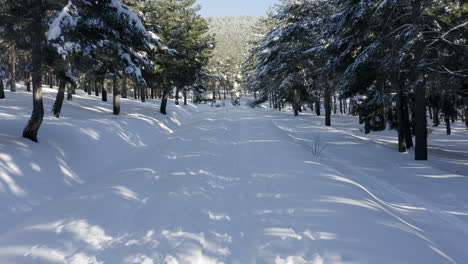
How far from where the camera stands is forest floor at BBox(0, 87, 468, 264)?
366 cm

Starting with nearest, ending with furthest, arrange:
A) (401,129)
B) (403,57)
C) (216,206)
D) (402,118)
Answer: (216,206)
(403,57)
(401,129)
(402,118)

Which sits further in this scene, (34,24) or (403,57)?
(403,57)

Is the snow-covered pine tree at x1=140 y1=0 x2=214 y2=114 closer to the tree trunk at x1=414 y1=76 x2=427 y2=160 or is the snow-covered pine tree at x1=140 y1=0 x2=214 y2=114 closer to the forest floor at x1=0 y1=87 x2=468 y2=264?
the forest floor at x1=0 y1=87 x2=468 y2=264

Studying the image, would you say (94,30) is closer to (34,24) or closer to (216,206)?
(34,24)

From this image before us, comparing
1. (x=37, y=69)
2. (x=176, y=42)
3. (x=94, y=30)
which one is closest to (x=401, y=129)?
(x=94, y=30)

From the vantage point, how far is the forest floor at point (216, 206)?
366cm

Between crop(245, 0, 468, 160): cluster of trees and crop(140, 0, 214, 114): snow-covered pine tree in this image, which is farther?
crop(140, 0, 214, 114): snow-covered pine tree

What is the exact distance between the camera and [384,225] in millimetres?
4266

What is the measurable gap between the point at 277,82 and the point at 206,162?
20317mm

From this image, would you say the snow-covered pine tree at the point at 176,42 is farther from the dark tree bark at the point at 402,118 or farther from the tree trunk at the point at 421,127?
the tree trunk at the point at 421,127

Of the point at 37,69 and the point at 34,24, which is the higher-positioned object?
the point at 34,24

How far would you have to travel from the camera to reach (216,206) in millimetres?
5113

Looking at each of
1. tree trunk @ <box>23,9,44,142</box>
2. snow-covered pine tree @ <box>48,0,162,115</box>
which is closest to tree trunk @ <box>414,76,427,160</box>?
snow-covered pine tree @ <box>48,0,162,115</box>

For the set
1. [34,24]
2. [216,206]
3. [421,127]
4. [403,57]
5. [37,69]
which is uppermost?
[34,24]
